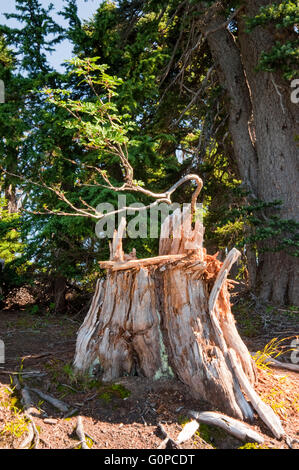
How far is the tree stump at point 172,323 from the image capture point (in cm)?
304

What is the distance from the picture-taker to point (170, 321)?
127 inches

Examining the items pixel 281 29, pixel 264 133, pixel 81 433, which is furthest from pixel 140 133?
pixel 81 433

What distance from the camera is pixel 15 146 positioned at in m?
5.97

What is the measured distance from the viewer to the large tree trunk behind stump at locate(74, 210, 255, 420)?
10.1 feet

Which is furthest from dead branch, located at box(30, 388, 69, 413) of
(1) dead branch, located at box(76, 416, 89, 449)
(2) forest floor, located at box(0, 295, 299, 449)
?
(1) dead branch, located at box(76, 416, 89, 449)

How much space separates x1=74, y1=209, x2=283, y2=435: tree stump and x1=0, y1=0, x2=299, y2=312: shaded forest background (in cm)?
230

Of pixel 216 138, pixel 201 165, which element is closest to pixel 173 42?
pixel 216 138

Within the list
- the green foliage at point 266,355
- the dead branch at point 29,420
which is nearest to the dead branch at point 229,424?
the green foliage at point 266,355

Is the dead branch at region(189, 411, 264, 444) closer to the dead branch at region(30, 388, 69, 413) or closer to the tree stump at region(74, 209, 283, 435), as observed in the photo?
the tree stump at region(74, 209, 283, 435)

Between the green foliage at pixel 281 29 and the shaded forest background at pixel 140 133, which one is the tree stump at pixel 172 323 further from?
the green foliage at pixel 281 29

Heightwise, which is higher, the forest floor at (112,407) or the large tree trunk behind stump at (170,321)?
the large tree trunk behind stump at (170,321)

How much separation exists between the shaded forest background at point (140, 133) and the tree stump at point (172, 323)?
2297mm

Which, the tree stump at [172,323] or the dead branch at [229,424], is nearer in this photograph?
the dead branch at [229,424]

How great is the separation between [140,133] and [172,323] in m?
4.38
